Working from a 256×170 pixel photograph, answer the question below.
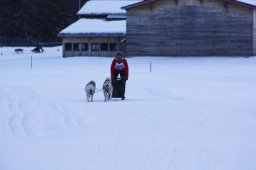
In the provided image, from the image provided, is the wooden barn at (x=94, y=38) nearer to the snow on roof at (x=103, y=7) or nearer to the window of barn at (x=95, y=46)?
the window of barn at (x=95, y=46)

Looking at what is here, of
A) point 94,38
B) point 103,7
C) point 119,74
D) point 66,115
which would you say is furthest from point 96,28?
point 66,115

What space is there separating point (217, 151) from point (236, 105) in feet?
25.5

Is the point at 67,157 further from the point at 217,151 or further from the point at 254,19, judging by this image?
the point at 254,19

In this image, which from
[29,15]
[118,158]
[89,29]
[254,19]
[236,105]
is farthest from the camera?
[29,15]

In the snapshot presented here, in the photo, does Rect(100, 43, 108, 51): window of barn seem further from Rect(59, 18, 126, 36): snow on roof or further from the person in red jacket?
the person in red jacket

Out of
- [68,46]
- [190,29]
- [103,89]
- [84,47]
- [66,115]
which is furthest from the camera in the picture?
[68,46]

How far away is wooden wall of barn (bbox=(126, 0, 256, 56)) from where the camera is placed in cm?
4850

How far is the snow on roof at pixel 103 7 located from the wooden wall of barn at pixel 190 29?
38.9 ft

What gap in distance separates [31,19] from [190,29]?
135 ft

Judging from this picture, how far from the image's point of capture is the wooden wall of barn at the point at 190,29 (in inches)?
1909

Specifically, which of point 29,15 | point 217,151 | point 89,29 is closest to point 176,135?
point 217,151

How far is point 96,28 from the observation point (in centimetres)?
5656

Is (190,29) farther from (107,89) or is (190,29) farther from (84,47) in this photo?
(107,89)

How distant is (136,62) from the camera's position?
48594 millimetres
